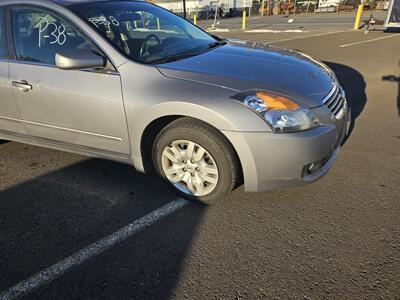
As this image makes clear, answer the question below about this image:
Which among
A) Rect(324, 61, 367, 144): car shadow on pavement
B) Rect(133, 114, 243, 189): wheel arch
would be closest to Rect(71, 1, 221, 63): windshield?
Rect(133, 114, 243, 189): wheel arch

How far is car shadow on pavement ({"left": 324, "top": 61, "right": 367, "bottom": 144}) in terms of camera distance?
468 centimetres

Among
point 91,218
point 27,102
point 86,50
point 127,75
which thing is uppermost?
point 86,50

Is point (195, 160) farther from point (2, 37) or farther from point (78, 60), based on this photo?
point (2, 37)

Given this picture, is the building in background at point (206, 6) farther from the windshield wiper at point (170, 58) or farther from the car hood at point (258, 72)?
the windshield wiper at point (170, 58)

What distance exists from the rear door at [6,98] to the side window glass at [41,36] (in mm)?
146

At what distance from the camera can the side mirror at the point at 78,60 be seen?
248 centimetres

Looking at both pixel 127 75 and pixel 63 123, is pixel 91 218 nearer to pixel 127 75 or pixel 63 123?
pixel 63 123

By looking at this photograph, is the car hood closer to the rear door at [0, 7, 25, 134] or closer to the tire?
the tire

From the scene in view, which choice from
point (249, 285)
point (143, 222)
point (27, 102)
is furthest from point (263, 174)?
point (27, 102)

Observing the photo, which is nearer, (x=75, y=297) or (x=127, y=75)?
(x=75, y=297)

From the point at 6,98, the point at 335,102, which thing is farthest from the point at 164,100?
the point at 6,98

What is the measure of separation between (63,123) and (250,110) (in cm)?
178

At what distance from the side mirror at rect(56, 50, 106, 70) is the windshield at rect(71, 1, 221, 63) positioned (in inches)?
9.6

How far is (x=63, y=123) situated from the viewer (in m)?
2.93
